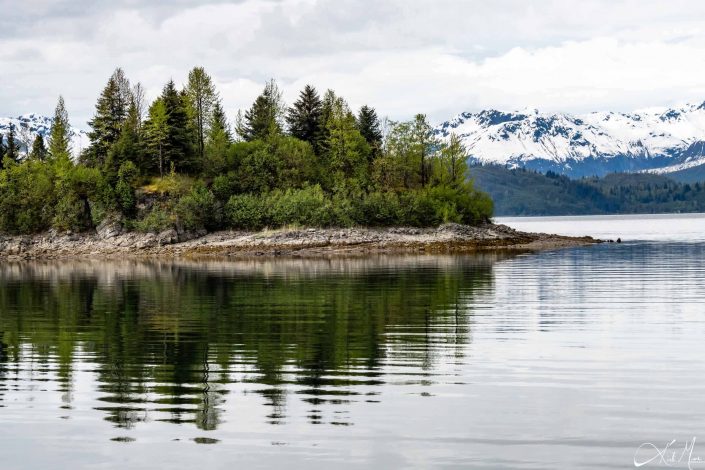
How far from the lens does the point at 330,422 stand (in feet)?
57.6

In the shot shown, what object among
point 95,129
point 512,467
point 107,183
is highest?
point 95,129

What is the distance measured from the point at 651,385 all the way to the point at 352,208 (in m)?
101

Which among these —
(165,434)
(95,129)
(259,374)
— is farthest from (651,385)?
(95,129)

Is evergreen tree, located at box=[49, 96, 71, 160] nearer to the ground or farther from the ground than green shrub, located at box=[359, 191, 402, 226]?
farther from the ground

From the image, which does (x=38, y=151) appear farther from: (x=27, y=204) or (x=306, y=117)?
(x=306, y=117)

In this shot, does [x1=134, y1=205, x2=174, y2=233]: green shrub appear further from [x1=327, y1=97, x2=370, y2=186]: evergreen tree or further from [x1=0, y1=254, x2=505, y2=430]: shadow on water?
[x1=0, y1=254, x2=505, y2=430]: shadow on water

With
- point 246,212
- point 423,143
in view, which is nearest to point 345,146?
point 423,143

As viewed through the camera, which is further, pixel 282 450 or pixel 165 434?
pixel 165 434

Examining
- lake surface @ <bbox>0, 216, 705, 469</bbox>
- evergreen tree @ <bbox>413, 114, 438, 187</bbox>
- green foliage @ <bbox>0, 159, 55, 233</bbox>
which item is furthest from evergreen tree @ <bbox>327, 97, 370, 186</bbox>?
lake surface @ <bbox>0, 216, 705, 469</bbox>

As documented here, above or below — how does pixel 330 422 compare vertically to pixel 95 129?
below

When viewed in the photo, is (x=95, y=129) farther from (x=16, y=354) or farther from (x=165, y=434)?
(x=165, y=434)

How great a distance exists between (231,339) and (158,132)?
100012 mm

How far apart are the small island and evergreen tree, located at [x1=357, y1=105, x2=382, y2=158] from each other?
2350 millimetres

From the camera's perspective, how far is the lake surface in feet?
51.8
